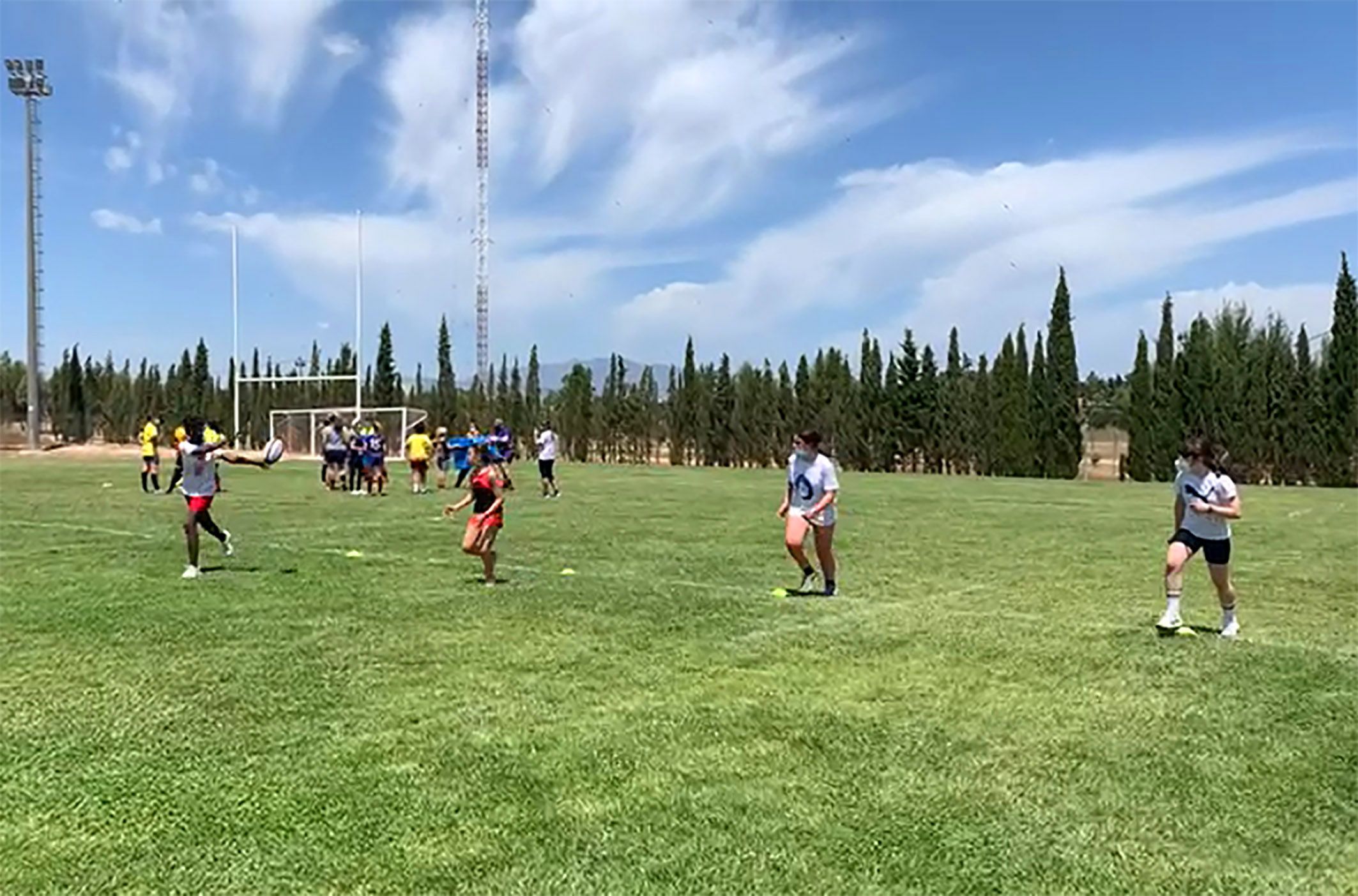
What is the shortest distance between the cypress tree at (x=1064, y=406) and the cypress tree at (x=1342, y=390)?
918 centimetres

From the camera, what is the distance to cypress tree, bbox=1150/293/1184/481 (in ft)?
161

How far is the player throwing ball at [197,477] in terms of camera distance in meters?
13.0

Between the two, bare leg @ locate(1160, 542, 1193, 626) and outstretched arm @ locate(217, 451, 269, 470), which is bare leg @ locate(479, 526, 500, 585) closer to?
outstretched arm @ locate(217, 451, 269, 470)

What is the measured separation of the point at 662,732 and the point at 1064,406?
47.7 meters

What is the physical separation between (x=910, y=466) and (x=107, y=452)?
35.8 meters

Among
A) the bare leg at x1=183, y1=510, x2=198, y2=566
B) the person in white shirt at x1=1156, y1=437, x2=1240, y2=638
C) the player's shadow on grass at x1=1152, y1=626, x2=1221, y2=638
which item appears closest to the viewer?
the person in white shirt at x1=1156, y1=437, x2=1240, y2=638

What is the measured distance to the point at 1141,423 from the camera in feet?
164

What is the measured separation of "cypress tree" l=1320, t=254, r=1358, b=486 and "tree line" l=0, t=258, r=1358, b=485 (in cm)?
5

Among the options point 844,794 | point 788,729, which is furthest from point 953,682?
point 844,794

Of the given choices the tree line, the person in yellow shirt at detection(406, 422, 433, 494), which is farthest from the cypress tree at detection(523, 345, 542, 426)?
the person in yellow shirt at detection(406, 422, 433, 494)

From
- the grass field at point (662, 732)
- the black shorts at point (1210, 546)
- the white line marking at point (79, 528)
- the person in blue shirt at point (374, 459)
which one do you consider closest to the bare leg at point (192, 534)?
the grass field at point (662, 732)

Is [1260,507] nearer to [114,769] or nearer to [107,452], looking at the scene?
[114,769]

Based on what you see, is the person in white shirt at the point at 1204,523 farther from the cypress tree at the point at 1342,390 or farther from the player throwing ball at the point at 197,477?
the cypress tree at the point at 1342,390

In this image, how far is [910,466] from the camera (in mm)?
55656
